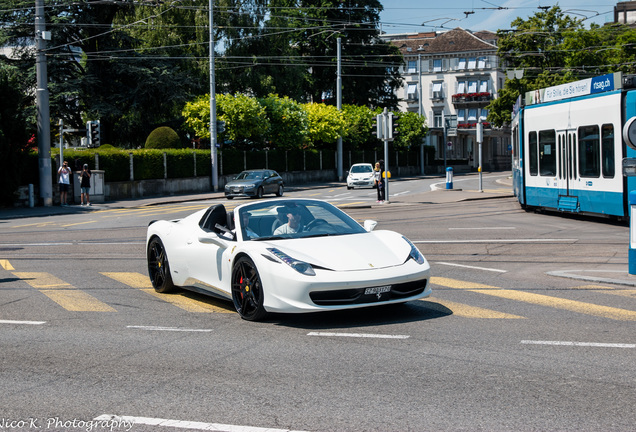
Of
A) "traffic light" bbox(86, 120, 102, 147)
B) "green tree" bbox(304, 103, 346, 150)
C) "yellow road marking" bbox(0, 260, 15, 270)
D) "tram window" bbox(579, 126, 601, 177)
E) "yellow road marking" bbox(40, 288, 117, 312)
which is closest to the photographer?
"yellow road marking" bbox(40, 288, 117, 312)

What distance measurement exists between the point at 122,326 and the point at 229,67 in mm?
54258

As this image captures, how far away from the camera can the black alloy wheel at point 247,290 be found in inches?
314

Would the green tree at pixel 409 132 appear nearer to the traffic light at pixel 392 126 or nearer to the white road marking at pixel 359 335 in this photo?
the traffic light at pixel 392 126

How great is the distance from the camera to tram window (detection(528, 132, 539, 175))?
76.2 feet

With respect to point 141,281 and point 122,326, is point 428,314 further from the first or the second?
point 141,281

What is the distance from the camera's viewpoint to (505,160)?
105625 mm

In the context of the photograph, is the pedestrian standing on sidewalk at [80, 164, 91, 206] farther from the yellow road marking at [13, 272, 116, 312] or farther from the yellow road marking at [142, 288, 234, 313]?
the yellow road marking at [142, 288, 234, 313]

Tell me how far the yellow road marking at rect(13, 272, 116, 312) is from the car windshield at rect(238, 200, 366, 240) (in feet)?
6.38

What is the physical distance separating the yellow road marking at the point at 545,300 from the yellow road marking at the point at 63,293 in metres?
4.60

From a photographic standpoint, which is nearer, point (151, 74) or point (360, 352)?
point (360, 352)

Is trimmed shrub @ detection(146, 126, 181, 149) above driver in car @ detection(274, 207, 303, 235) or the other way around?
above

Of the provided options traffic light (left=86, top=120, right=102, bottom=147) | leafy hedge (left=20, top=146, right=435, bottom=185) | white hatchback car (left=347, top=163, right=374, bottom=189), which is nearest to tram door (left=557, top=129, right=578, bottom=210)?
traffic light (left=86, top=120, right=102, bottom=147)

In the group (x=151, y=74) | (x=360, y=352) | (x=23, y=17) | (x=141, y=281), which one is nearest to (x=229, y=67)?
(x=151, y=74)

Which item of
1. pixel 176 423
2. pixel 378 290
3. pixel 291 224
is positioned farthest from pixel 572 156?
pixel 176 423
